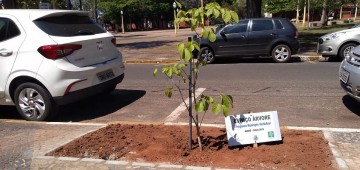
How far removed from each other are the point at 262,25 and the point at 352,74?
788cm

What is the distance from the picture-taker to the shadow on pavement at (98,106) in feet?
22.7

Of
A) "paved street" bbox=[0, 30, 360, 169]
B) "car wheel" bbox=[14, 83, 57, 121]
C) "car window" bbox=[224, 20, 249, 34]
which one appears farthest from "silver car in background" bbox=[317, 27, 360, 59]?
"car wheel" bbox=[14, 83, 57, 121]

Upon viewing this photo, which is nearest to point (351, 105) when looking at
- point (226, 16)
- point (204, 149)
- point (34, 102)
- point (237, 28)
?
point (204, 149)

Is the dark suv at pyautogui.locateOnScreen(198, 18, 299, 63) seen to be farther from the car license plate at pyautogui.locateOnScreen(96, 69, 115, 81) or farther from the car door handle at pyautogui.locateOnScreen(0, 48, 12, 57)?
the car door handle at pyautogui.locateOnScreen(0, 48, 12, 57)

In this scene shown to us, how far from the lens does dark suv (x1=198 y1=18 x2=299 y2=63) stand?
1334 centimetres

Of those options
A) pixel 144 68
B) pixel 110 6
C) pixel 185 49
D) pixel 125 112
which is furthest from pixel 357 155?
pixel 110 6

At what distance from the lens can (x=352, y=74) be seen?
599cm

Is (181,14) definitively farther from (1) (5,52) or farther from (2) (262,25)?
(2) (262,25)

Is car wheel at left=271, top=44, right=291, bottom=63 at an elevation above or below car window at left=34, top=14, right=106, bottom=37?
below

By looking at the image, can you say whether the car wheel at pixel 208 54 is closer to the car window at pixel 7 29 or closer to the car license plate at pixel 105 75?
the car license plate at pixel 105 75

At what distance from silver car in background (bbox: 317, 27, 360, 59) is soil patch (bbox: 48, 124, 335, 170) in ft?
28.2

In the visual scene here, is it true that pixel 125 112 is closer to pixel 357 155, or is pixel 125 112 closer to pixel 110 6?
pixel 357 155

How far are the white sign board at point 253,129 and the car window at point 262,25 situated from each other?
9479 mm

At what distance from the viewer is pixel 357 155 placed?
427 centimetres
